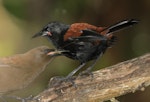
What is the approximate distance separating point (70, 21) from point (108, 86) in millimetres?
2964

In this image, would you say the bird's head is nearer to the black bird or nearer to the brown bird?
the black bird

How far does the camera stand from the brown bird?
4.09 meters

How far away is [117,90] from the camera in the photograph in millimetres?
4070

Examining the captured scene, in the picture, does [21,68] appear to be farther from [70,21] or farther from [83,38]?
[70,21]

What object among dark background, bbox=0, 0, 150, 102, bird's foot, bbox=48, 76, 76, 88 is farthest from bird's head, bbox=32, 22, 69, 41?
dark background, bbox=0, 0, 150, 102

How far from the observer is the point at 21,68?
4.23 m

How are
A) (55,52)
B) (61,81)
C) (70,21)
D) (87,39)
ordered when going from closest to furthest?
(87,39)
(61,81)
(55,52)
(70,21)

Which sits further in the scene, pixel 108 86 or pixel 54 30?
pixel 54 30

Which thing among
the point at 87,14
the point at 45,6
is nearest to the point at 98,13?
the point at 87,14

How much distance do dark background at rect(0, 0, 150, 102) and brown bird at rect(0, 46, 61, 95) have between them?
7.54 ft

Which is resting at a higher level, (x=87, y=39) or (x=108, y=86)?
(x=87, y=39)

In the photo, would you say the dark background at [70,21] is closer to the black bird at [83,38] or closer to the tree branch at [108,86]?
the black bird at [83,38]

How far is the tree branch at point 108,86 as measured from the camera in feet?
13.3

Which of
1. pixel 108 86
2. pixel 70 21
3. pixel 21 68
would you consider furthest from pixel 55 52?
pixel 70 21
